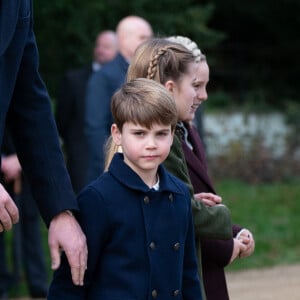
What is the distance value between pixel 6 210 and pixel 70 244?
0.24 metres

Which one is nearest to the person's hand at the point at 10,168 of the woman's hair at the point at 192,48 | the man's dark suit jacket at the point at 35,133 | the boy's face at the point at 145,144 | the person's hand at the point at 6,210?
the woman's hair at the point at 192,48

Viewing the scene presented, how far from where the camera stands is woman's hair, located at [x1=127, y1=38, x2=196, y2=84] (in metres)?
4.35

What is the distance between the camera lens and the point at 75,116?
10164mm

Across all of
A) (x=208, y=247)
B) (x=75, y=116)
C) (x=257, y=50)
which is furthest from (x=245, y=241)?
(x=257, y=50)

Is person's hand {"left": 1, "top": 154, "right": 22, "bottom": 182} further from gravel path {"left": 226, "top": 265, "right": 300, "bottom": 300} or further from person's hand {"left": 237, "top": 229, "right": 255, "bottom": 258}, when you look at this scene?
person's hand {"left": 237, "top": 229, "right": 255, "bottom": 258}

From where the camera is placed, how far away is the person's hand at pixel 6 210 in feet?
11.6

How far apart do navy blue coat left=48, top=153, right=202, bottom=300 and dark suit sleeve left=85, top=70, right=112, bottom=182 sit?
13.9 feet

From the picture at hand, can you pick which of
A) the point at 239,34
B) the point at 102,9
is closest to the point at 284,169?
the point at 102,9

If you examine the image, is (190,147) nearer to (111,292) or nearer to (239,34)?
(111,292)

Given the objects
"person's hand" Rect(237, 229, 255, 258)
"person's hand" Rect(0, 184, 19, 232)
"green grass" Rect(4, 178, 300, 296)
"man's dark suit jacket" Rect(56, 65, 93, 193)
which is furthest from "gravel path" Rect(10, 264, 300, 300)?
"person's hand" Rect(0, 184, 19, 232)

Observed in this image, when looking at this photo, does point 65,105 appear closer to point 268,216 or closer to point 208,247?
point 268,216

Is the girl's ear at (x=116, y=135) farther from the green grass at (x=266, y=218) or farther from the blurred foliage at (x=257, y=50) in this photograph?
the blurred foliage at (x=257, y=50)

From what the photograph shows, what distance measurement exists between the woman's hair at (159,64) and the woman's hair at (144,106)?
1.52 feet

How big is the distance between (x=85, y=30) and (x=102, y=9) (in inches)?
12.2
